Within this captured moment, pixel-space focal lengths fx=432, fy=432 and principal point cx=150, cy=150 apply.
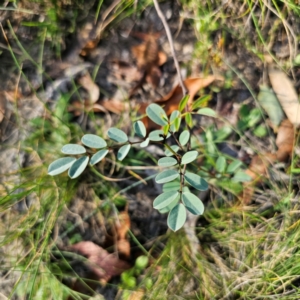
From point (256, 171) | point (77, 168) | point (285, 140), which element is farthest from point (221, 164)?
point (77, 168)

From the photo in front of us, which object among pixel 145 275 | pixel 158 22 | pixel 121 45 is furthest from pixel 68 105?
pixel 145 275

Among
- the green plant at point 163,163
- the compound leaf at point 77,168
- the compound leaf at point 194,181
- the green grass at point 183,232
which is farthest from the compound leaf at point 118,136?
the green grass at point 183,232

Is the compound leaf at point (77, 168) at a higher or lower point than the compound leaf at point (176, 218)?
higher

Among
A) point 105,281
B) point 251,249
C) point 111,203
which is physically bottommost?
point 105,281

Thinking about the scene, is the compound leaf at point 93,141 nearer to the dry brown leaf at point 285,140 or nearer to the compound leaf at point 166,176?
the compound leaf at point 166,176

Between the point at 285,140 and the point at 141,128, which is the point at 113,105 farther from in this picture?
the point at 285,140

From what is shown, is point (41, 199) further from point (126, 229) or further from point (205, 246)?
point (205, 246)
